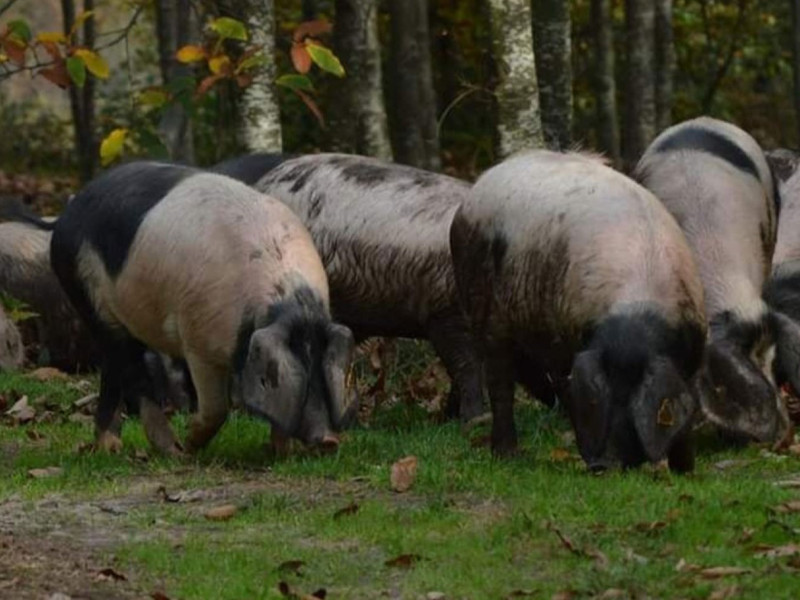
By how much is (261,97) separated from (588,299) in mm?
4916

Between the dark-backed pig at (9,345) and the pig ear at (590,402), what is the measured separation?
20.7 feet

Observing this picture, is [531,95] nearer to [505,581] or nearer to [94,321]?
[94,321]

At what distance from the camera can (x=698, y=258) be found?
1156 centimetres

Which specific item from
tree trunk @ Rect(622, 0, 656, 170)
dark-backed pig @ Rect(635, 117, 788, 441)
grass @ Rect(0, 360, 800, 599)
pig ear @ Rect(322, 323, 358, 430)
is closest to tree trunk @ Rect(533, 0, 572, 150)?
tree trunk @ Rect(622, 0, 656, 170)

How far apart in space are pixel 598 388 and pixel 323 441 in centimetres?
138

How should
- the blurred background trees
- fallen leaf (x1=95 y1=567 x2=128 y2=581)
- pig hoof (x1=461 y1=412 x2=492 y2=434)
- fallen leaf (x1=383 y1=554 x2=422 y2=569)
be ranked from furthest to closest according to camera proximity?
the blurred background trees, pig hoof (x1=461 y1=412 x2=492 y2=434), fallen leaf (x1=383 y1=554 x2=422 y2=569), fallen leaf (x1=95 y1=567 x2=128 y2=581)

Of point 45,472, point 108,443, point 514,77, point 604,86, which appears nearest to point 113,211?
point 108,443

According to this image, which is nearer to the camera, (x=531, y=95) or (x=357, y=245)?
(x=357, y=245)

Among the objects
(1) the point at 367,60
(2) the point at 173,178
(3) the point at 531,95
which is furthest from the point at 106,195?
(1) the point at 367,60

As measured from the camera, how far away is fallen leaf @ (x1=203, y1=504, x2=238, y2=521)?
928cm

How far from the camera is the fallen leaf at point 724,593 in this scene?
7.61 meters

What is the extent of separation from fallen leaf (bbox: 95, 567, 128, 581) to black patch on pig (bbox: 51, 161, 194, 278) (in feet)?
9.59

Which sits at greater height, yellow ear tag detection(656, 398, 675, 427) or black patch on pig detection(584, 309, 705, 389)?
black patch on pig detection(584, 309, 705, 389)

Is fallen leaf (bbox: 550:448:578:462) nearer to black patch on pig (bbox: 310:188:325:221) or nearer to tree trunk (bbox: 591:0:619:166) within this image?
black patch on pig (bbox: 310:188:325:221)
